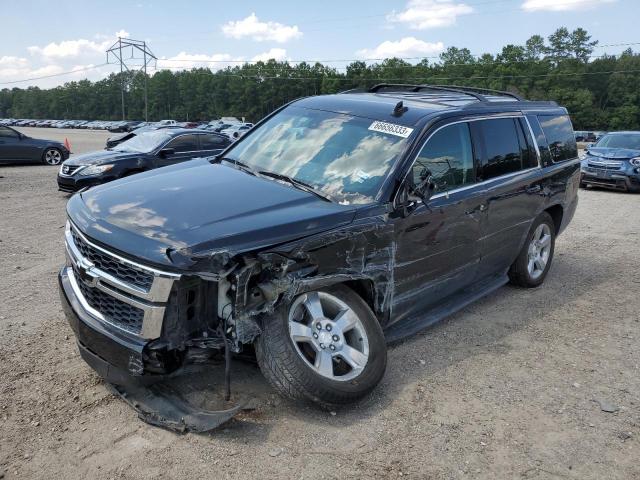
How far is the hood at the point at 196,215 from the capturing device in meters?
2.98

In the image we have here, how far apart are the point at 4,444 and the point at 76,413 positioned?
0.41 metres

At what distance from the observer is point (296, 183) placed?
393 cm

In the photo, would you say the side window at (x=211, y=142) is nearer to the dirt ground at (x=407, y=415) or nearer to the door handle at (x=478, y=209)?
the dirt ground at (x=407, y=415)

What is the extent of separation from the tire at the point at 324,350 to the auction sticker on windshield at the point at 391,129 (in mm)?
1323

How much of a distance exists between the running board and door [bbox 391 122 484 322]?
83mm

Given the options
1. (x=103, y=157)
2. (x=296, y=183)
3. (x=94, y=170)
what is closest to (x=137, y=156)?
(x=103, y=157)

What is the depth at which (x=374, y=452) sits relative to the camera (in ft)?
10.2

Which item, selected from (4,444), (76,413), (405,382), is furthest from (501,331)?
(4,444)

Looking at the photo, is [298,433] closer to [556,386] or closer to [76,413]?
[76,413]

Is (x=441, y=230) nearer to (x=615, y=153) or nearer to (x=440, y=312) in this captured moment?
(x=440, y=312)

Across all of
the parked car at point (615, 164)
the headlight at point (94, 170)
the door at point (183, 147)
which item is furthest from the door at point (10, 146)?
the parked car at point (615, 164)

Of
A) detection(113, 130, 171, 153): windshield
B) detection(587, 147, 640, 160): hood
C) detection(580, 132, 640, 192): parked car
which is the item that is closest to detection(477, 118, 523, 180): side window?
detection(113, 130, 171, 153): windshield

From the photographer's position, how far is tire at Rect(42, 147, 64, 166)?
678 inches

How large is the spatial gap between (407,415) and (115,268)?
2.02m
